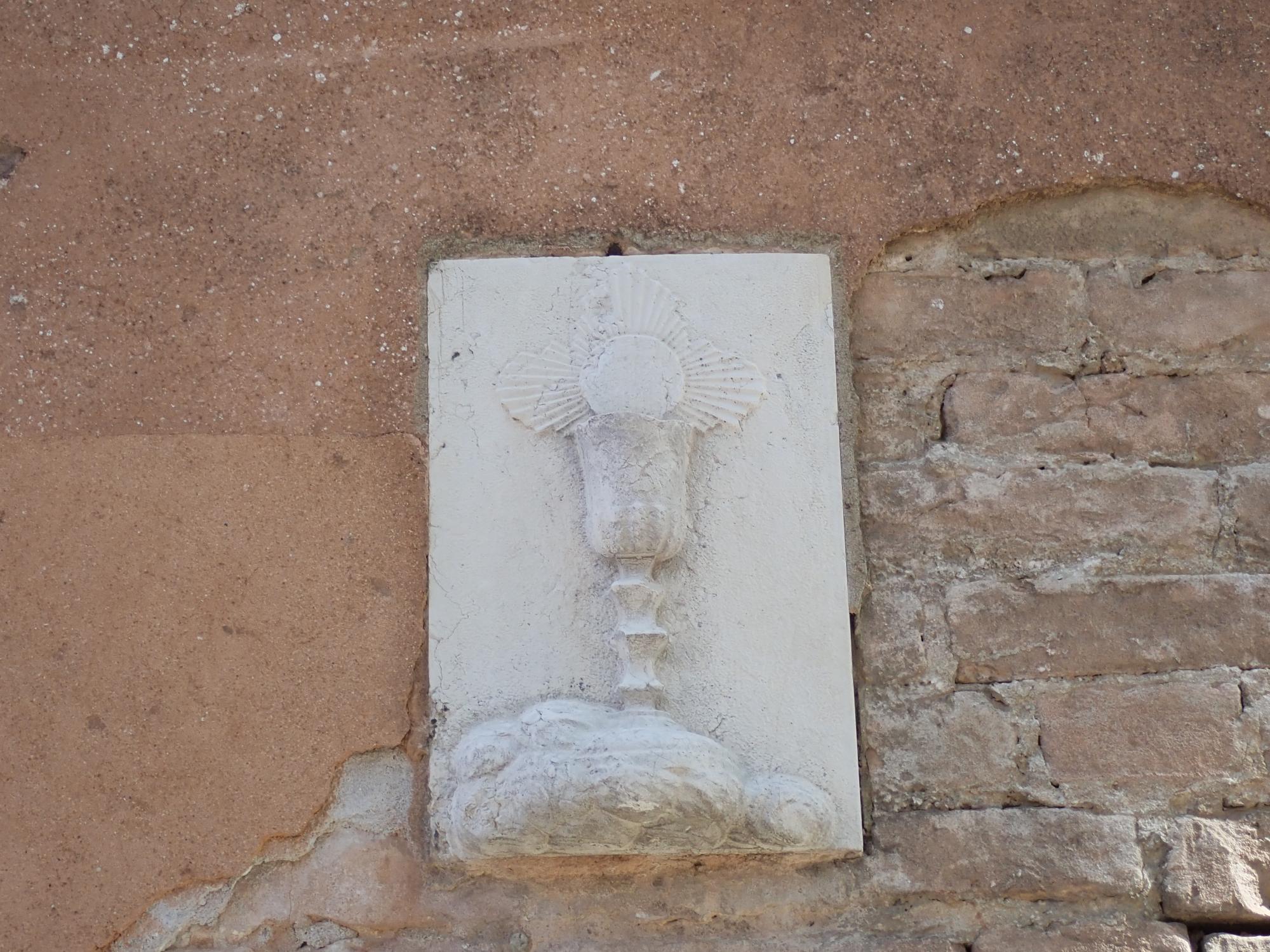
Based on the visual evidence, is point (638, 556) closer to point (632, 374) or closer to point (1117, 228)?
Answer: point (632, 374)

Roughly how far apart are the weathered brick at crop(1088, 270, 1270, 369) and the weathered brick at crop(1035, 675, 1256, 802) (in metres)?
0.47

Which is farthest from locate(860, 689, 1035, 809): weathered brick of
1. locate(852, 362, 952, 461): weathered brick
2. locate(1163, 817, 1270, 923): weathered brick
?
locate(852, 362, 952, 461): weathered brick

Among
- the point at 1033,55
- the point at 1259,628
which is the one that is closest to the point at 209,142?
the point at 1033,55

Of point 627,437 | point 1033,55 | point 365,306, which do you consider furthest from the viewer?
point 1033,55

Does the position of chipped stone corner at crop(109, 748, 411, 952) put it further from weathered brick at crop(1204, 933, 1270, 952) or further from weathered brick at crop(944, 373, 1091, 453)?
weathered brick at crop(1204, 933, 1270, 952)

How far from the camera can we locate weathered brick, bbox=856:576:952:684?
199cm

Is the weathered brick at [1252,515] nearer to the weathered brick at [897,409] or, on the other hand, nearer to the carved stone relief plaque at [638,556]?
the weathered brick at [897,409]

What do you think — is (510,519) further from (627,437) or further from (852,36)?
(852,36)

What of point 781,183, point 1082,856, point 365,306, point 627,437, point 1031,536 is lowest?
point 1082,856

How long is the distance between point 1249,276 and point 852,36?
27.0 inches

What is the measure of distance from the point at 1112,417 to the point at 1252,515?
235mm

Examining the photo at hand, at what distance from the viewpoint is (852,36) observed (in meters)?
2.20

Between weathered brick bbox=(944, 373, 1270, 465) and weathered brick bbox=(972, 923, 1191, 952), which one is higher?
weathered brick bbox=(944, 373, 1270, 465)

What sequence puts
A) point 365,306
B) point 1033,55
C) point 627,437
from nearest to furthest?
point 627,437 → point 365,306 → point 1033,55
